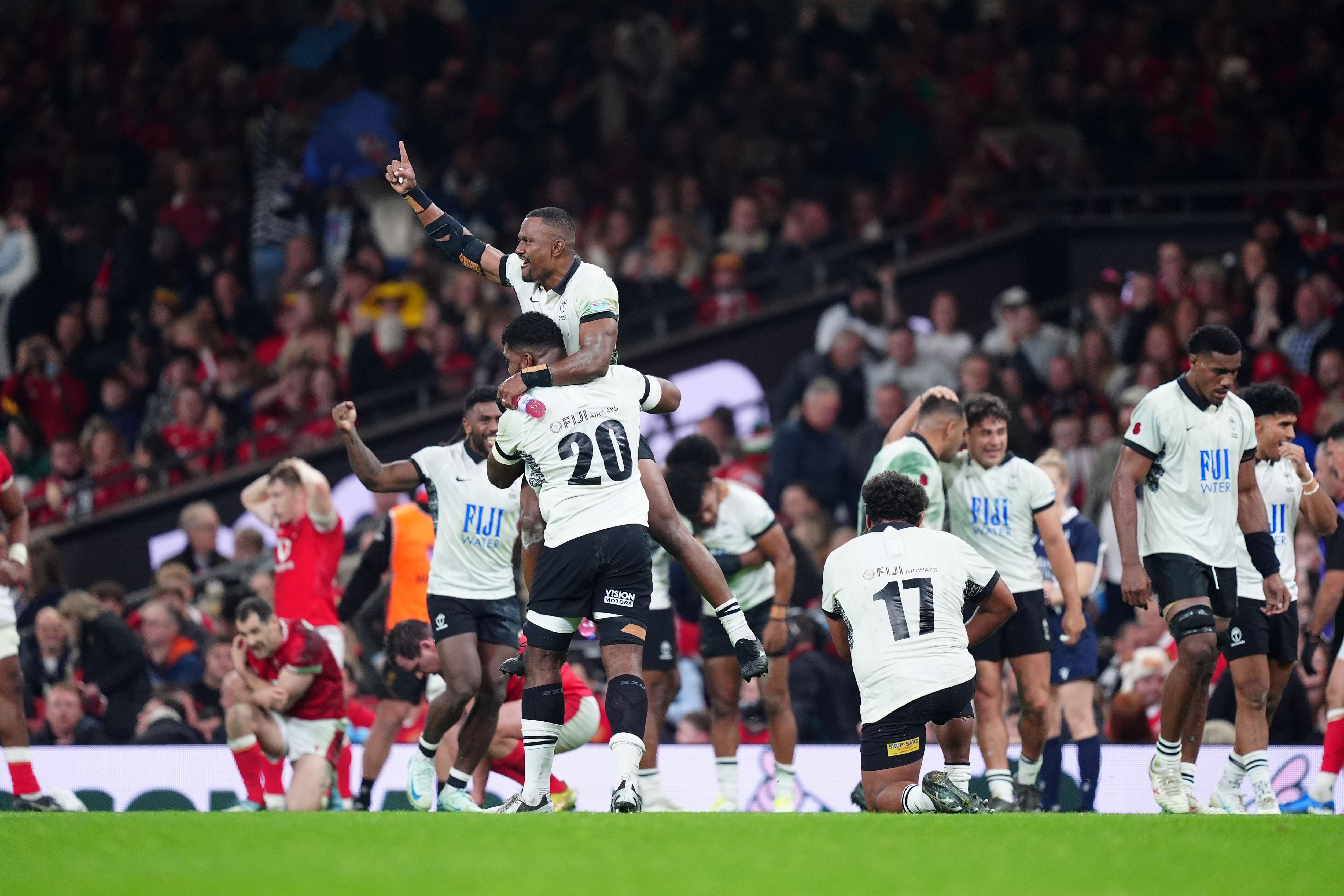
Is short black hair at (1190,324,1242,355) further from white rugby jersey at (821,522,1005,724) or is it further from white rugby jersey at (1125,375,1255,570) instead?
white rugby jersey at (821,522,1005,724)

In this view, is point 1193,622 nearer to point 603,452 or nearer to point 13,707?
point 603,452

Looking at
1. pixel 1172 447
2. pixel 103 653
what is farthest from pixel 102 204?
pixel 1172 447

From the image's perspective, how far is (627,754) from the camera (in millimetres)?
7961

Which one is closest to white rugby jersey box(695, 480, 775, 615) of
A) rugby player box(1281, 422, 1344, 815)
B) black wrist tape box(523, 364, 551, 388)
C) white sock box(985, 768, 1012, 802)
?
white sock box(985, 768, 1012, 802)

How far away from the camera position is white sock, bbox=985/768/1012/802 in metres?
10.0

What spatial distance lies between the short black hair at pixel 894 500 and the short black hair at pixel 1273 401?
2.60m

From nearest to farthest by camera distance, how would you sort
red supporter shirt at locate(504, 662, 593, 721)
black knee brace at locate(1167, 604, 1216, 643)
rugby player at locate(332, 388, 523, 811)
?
1. black knee brace at locate(1167, 604, 1216, 643)
2. rugby player at locate(332, 388, 523, 811)
3. red supporter shirt at locate(504, 662, 593, 721)

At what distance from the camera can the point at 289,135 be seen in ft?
69.4

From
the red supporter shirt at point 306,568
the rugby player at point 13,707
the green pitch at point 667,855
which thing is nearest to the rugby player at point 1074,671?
the green pitch at point 667,855

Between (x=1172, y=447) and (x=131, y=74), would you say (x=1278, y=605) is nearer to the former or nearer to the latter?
(x=1172, y=447)

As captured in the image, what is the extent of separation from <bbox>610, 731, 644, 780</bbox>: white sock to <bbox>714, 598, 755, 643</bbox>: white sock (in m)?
0.85

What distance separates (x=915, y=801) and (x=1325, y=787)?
11.9ft

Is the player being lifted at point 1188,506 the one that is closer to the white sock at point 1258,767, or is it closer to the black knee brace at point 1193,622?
the black knee brace at point 1193,622

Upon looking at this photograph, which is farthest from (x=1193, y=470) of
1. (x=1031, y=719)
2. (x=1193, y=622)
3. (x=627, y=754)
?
(x=627, y=754)
